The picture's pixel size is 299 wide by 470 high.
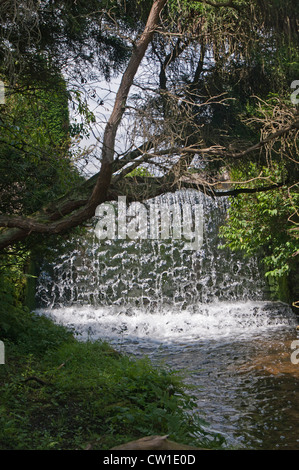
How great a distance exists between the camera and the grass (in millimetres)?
4043

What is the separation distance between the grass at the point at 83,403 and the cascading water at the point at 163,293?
4.31 m

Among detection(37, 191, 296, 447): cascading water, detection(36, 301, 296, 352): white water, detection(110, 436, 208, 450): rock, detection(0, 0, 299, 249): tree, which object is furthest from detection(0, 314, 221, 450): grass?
detection(37, 191, 296, 447): cascading water

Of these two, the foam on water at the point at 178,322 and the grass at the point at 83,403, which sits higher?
the grass at the point at 83,403

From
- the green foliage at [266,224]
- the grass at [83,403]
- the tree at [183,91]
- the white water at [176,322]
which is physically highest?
the tree at [183,91]

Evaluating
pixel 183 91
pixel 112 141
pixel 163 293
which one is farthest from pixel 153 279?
pixel 112 141

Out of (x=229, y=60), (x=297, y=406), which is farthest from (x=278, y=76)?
(x=297, y=406)

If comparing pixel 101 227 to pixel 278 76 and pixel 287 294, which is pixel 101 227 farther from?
pixel 278 76

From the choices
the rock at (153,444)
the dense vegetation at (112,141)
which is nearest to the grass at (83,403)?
the dense vegetation at (112,141)

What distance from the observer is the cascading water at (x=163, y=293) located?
11367mm

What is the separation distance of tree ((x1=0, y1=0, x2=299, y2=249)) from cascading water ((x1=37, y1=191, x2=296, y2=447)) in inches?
134

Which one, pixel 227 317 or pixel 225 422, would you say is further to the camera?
pixel 227 317

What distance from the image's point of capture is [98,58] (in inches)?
313

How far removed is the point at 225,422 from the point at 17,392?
2.34 m

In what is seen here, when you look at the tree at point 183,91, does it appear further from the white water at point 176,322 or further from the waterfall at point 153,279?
the waterfall at point 153,279
